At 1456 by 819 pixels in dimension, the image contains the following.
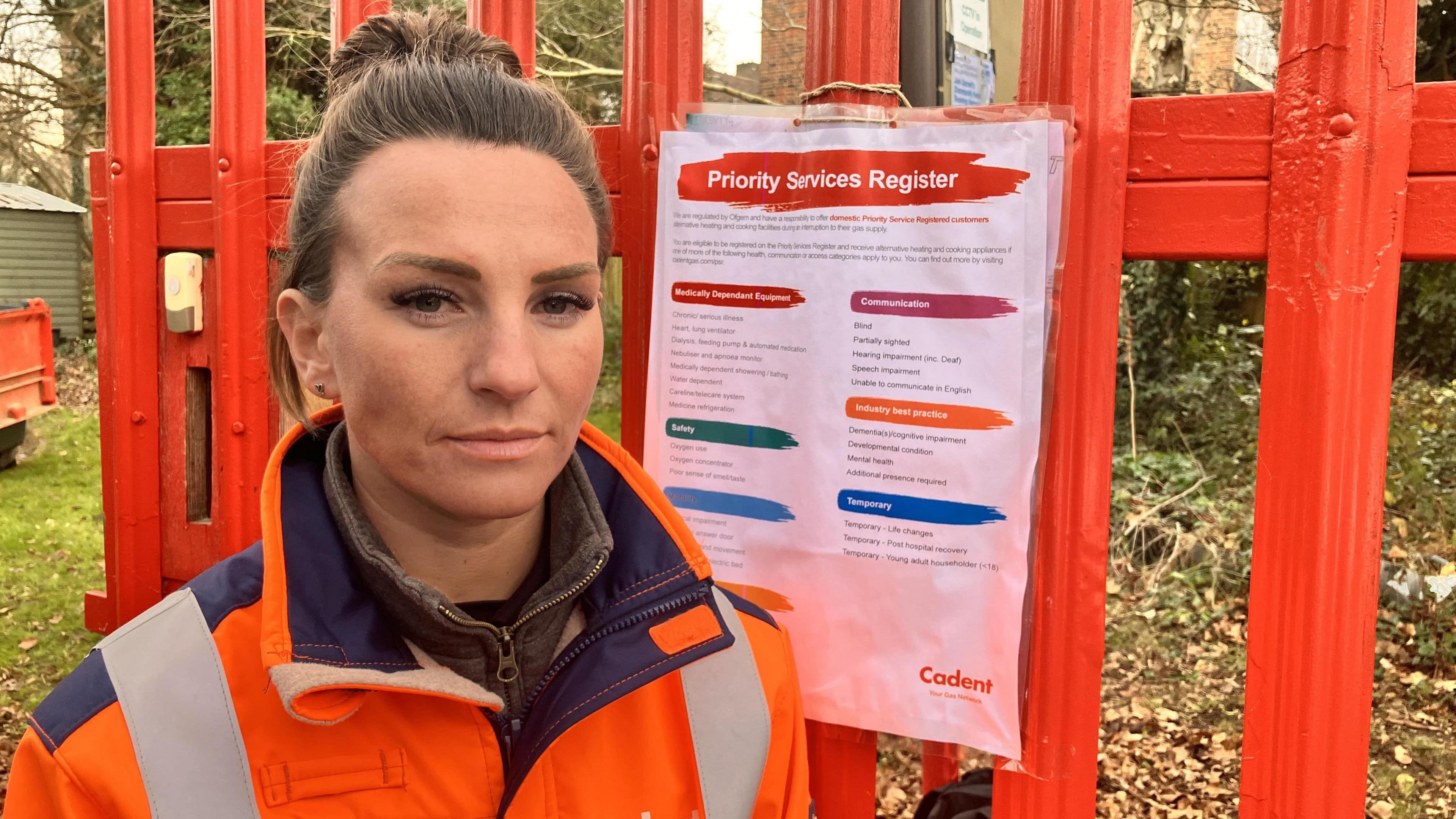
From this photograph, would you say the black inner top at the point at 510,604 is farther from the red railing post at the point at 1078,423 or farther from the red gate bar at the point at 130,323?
the red gate bar at the point at 130,323

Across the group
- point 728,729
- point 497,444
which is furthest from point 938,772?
point 497,444

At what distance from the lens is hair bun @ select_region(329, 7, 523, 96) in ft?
4.87

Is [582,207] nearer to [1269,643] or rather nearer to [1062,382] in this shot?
[1062,382]

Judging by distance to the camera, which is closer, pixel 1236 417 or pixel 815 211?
pixel 815 211

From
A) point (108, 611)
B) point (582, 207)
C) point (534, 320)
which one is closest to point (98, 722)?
point (534, 320)

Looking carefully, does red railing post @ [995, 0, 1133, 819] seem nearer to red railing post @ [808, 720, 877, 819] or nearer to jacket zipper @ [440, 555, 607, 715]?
red railing post @ [808, 720, 877, 819]

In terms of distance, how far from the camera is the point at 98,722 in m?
1.18

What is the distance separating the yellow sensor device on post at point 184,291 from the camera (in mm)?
2629

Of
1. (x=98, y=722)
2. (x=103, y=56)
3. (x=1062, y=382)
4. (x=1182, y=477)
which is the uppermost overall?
(x=103, y=56)

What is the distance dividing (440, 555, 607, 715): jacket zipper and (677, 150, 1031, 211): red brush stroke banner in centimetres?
68

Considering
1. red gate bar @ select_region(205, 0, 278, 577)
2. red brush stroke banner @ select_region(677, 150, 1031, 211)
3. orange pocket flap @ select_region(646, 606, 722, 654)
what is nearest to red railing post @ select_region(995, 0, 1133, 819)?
red brush stroke banner @ select_region(677, 150, 1031, 211)

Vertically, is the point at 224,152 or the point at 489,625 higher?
the point at 224,152

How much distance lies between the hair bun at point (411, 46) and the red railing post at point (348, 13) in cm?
80

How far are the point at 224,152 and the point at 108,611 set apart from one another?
147cm
